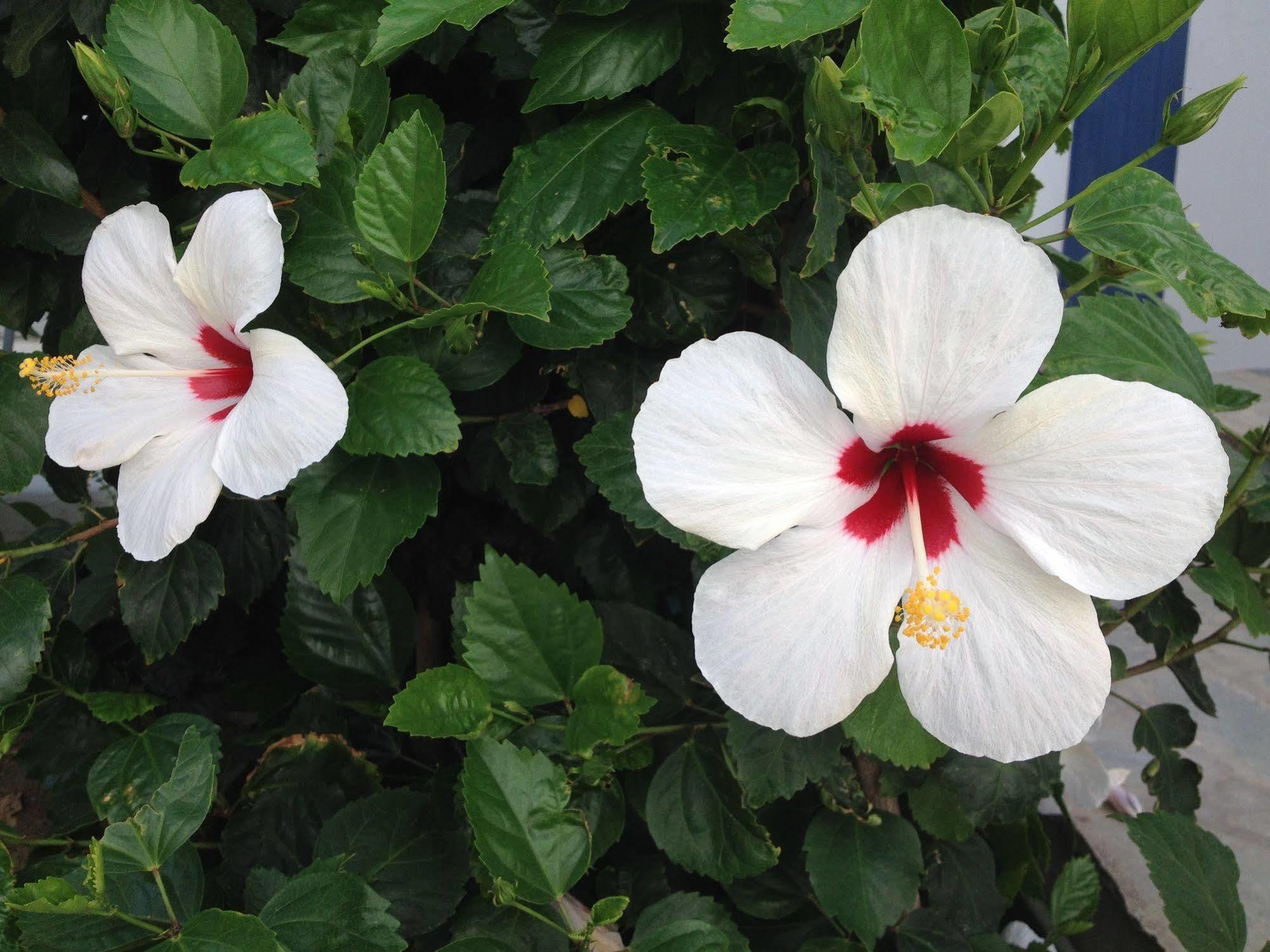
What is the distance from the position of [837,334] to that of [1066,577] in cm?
18

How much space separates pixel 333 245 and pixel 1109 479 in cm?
56

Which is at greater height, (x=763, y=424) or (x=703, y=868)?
(x=763, y=424)

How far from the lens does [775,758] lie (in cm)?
80

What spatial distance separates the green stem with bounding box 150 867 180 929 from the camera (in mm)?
675

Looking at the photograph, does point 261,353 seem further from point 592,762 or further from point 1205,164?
point 1205,164

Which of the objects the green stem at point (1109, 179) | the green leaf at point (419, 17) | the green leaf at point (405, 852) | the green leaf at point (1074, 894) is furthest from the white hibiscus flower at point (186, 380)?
the green leaf at point (1074, 894)

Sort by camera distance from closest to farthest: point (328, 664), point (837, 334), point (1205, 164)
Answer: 1. point (837, 334)
2. point (328, 664)
3. point (1205, 164)

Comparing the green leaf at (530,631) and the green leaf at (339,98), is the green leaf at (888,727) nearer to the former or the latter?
the green leaf at (530,631)

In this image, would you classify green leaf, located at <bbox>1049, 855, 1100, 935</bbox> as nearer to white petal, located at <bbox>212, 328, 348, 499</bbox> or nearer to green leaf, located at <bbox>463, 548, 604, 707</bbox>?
green leaf, located at <bbox>463, 548, 604, 707</bbox>

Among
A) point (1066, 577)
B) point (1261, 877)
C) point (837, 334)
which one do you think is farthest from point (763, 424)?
point (1261, 877)

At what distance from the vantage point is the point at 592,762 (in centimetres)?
78

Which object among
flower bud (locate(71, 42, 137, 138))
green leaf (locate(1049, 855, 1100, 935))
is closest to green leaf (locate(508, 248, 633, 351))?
flower bud (locate(71, 42, 137, 138))

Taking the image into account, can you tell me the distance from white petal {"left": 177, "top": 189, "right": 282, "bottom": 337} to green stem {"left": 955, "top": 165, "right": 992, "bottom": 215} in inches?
16.7

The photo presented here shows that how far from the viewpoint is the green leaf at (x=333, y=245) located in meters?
0.71
